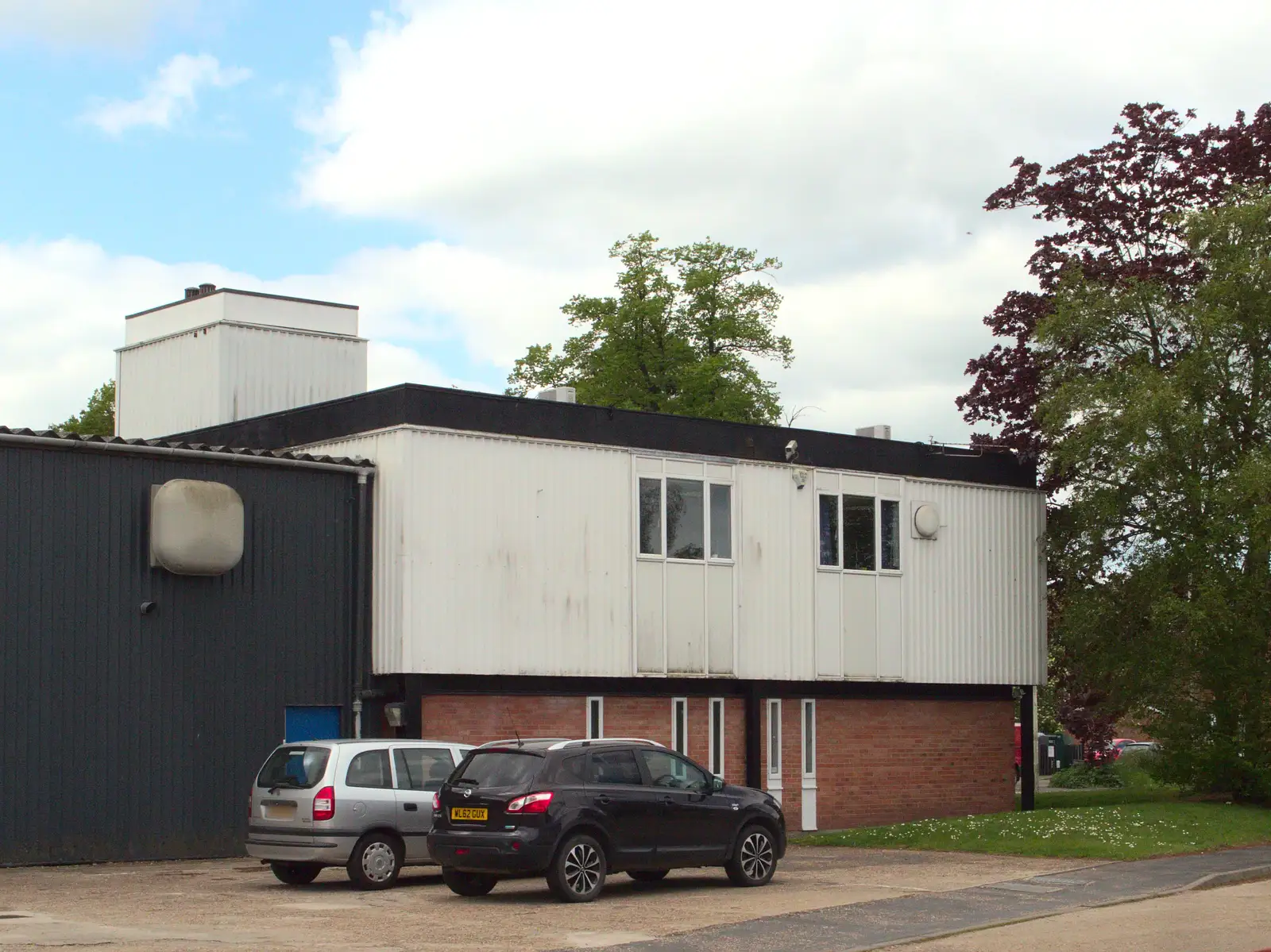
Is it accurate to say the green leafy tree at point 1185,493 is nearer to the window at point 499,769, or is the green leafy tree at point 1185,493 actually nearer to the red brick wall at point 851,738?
the red brick wall at point 851,738

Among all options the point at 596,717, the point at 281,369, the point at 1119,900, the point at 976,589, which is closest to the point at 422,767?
the point at 596,717

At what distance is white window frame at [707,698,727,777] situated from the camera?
2553 centimetres

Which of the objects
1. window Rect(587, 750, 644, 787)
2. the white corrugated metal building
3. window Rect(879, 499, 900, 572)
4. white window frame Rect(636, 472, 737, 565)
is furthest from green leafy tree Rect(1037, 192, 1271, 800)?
window Rect(587, 750, 644, 787)

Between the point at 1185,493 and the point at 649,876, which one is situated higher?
the point at 1185,493

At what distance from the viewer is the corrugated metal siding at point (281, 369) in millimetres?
27859

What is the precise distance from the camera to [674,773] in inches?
663

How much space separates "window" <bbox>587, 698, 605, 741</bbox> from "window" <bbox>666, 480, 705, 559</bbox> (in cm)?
240

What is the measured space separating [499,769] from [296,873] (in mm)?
3144

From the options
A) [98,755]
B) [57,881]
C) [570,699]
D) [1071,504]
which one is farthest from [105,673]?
[1071,504]

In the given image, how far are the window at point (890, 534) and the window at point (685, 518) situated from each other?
3.23m

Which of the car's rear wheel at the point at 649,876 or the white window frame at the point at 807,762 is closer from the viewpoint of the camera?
the car's rear wheel at the point at 649,876

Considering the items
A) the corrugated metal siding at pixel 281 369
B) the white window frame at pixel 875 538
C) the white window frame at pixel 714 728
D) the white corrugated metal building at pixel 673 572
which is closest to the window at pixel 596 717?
the white corrugated metal building at pixel 673 572

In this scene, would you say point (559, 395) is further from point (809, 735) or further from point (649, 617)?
point (809, 735)

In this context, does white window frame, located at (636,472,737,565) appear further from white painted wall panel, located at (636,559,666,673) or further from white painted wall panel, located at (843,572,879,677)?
white painted wall panel, located at (843,572,879,677)
